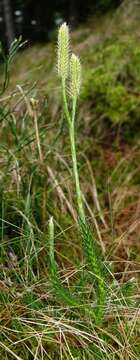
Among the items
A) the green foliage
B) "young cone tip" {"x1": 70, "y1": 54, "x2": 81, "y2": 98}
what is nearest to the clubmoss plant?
"young cone tip" {"x1": 70, "y1": 54, "x2": 81, "y2": 98}

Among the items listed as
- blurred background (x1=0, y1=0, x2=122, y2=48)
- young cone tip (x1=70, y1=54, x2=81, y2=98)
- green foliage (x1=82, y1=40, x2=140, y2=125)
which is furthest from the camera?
blurred background (x1=0, y1=0, x2=122, y2=48)

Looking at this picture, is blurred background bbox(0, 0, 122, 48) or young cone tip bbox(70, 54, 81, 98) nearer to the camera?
young cone tip bbox(70, 54, 81, 98)

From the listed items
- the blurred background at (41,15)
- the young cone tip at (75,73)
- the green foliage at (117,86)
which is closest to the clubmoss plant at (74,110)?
the young cone tip at (75,73)

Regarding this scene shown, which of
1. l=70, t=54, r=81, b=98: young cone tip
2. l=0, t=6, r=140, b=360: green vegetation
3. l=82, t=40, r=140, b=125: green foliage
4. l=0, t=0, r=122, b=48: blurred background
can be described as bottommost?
l=0, t=6, r=140, b=360: green vegetation

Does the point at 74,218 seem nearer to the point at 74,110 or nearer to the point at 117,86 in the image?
the point at 74,110

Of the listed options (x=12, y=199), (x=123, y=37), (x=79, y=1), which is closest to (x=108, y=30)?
(x=123, y=37)

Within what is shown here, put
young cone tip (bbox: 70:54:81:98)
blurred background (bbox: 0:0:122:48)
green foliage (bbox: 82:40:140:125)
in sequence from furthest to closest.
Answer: blurred background (bbox: 0:0:122:48) < green foliage (bbox: 82:40:140:125) < young cone tip (bbox: 70:54:81:98)

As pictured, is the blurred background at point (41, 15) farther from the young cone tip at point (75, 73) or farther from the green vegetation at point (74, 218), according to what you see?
the young cone tip at point (75, 73)

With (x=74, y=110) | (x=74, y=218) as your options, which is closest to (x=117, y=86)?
(x=74, y=218)

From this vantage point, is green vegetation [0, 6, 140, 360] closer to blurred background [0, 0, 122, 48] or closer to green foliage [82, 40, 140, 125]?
green foliage [82, 40, 140, 125]
